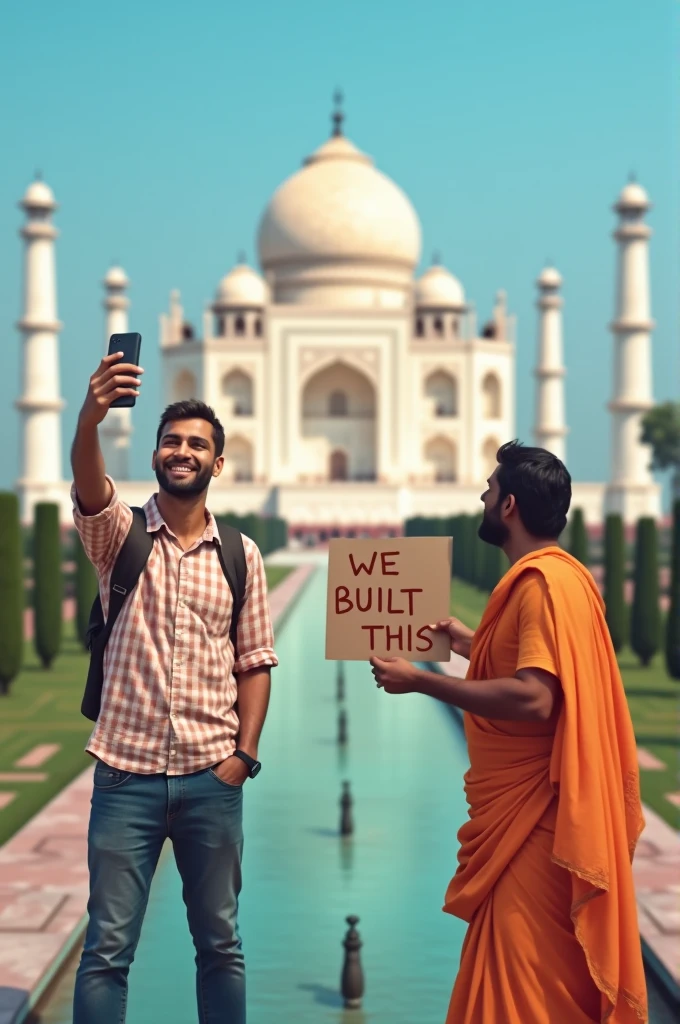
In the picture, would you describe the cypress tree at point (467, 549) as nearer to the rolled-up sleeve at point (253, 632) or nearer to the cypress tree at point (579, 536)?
the cypress tree at point (579, 536)

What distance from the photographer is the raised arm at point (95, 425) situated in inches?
102

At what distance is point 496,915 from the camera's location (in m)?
2.38

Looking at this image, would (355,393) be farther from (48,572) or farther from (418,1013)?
(418,1013)

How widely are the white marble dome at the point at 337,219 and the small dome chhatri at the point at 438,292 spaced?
2.54 feet

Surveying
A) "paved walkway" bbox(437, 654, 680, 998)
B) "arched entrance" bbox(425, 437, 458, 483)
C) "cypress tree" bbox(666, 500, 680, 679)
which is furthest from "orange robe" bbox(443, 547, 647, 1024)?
"arched entrance" bbox(425, 437, 458, 483)

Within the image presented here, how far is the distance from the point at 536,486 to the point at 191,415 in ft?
2.32

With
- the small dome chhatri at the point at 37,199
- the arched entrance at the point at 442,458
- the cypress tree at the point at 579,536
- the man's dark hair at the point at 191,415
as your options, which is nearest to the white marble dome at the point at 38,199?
the small dome chhatri at the point at 37,199

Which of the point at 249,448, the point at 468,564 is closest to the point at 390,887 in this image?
the point at 468,564

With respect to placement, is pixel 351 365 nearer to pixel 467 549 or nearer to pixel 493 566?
pixel 467 549

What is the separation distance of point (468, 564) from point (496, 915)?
1959 cm

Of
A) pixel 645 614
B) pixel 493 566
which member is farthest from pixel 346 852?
pixel 493 566

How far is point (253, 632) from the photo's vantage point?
2.81 meters

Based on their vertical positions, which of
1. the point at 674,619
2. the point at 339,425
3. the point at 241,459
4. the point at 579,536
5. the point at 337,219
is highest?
the point at 337,219

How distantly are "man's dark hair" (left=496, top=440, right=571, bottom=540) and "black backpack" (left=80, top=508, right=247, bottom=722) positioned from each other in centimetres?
56
